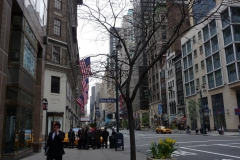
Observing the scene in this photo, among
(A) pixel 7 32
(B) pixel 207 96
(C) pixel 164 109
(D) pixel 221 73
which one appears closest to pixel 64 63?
(A) pixel 7 32

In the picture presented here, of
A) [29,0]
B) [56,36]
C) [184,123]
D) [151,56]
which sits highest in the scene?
[56,36]

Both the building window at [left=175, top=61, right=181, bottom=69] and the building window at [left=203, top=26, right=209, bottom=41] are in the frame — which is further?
the building window at [left=175, top=61, right=181, bottom=69]

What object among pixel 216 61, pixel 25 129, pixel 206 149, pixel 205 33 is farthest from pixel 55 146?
pixel 205 33

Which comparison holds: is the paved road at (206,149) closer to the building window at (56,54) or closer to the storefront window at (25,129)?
the storefront window at (25,129)

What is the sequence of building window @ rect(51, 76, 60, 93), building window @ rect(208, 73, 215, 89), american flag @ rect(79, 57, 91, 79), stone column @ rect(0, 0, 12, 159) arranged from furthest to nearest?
1. building window @ rect(208, 73, 215, 89)
2. building window @ rect(51, 76, 60, 93)
3. american flag @ rect(79, 57, 91, 79)
4. stone column @ rect(0, 0, 12, 159)

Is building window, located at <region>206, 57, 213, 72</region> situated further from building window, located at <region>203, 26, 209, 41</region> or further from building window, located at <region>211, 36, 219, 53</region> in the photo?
building window, located at <region>203, 26, 209, 41</region>

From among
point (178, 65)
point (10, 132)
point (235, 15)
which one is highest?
point (178, 65)

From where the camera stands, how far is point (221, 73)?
4656 cm

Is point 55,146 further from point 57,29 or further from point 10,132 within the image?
point 57,29

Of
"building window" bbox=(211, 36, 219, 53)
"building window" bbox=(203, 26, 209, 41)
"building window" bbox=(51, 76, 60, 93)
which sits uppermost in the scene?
"building window" bbox=(203, 26, 209, 41)

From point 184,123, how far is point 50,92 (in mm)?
42804

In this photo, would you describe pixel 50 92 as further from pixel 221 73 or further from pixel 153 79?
pixel 153 79

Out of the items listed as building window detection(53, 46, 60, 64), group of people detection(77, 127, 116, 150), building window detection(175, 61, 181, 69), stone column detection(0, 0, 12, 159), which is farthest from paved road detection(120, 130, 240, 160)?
building window detection(175, 61, 181, 69)

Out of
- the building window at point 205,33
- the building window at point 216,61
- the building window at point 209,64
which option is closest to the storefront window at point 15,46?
the building window at point 216,61
